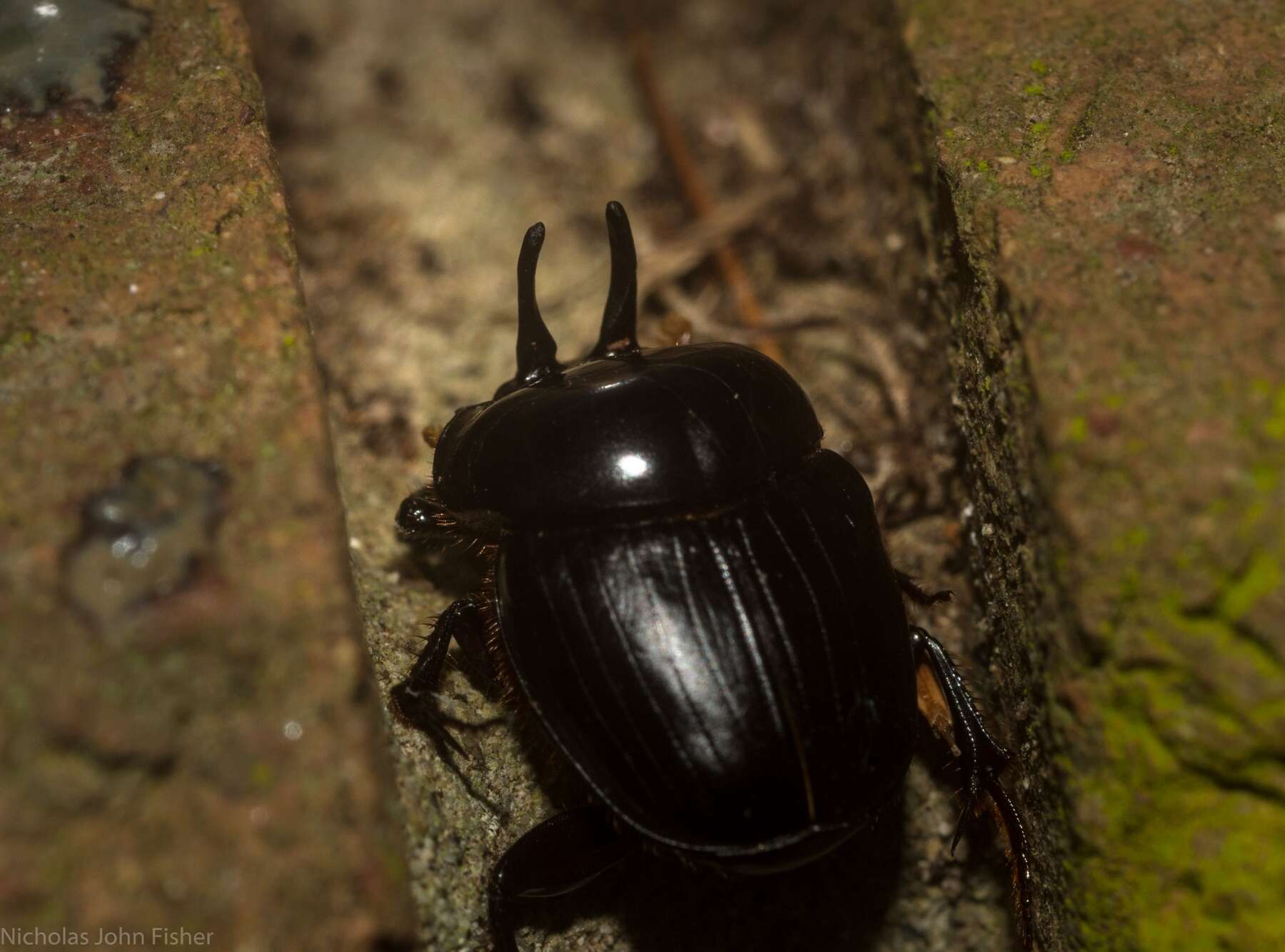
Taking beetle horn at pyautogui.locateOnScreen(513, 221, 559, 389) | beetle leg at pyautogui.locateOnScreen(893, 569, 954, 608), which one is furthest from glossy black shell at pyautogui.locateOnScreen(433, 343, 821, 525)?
beetle leg at pyautogui.locateOnScreen(893, 569, 954, 608)

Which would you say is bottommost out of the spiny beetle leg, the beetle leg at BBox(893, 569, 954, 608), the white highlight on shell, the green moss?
the spiny beetle leg

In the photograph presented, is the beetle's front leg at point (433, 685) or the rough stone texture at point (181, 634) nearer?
the rough stone texture at point (181, 634)

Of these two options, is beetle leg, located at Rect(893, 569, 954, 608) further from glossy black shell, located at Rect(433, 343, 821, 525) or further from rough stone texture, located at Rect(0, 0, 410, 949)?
rough stone texture, located at Rect(0, 0, 410, 949)

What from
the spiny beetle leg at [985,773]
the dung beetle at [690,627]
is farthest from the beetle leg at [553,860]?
the spiny beetle leg at [985,773]

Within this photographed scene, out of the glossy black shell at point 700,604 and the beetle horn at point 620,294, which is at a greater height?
the beetle horn at point 620,294

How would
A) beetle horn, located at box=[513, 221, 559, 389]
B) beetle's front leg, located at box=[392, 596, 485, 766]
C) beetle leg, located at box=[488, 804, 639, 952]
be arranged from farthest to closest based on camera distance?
beetle horn, located at box=[513, 221, 559, 389] → beetle's front leg, located at box=[392, 596, 485, 766] → beetle leg, located at box=[488, 804, 639, 952]

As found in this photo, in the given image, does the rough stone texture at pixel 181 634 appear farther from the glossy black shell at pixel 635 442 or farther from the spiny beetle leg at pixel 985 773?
the spiny beetle leg at pixel 985 773

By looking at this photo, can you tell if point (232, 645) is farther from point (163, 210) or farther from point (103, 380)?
point (163, 210)
